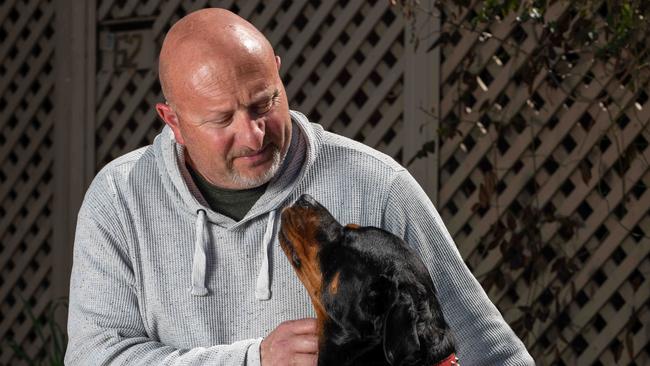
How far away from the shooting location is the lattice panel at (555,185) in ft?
14.9

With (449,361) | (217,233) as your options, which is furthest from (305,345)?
(217,233)

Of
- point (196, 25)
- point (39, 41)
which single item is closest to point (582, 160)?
point (196, 25)

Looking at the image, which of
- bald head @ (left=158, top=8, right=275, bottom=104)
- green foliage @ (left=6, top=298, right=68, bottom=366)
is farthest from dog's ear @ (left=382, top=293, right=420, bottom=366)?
green foliage @ (left=6, top=298, right=68, bottom=366)

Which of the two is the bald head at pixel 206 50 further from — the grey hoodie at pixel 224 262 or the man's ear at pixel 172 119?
the grey hoodie at pixel 224 262

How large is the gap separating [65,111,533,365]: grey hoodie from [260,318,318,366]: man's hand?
9.9 inches

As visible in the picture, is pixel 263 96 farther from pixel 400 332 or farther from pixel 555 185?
pixel 555 185

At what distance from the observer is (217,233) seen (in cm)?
256

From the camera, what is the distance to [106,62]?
19.2 feet

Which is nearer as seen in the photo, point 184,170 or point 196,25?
point 196,25

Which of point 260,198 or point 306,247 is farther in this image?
point 260,198

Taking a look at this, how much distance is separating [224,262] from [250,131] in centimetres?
34

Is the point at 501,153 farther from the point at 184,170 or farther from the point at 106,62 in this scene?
the point at 184,170

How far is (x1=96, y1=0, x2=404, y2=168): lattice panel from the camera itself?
5.10 m

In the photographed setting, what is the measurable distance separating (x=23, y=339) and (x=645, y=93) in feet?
10.8
